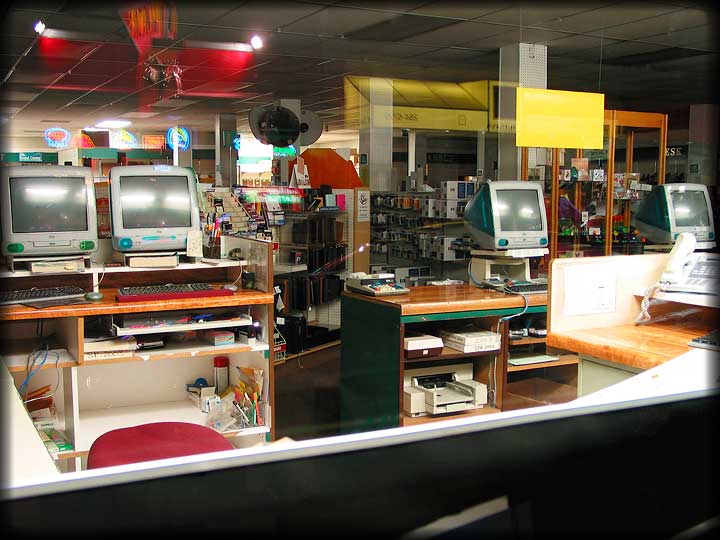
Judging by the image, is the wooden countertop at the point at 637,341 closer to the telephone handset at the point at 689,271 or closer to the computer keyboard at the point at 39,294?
the telephone handset at the point at 689,271

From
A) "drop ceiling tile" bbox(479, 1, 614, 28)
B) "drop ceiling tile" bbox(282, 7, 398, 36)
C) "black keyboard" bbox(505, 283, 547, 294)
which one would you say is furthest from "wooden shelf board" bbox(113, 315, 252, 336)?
"drop ceiling tile" bbox(479, 1, 614, 28)

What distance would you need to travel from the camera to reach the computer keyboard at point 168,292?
3.29 meters

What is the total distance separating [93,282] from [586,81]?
5.34 m

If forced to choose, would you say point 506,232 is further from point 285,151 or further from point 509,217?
point 285,151

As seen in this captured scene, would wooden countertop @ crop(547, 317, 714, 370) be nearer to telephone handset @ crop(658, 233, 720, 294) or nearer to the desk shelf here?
telephone handset @ crop(658, 233, 720, 294)

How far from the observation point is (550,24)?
239 inches

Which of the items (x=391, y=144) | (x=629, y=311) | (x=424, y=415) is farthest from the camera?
(x=391, y=144)

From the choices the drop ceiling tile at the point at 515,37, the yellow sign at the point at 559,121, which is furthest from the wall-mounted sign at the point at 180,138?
the yellow sign at the point at 559,121

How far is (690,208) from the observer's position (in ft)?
17.3

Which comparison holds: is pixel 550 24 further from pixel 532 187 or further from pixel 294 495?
pixel 294 495

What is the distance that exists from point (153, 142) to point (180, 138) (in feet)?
3.53

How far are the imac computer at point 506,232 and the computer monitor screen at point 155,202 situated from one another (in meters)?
1.83

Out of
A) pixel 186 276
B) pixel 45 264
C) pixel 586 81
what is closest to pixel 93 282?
pixel 45 264

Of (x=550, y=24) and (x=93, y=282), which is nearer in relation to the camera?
(x=93, y=282)
